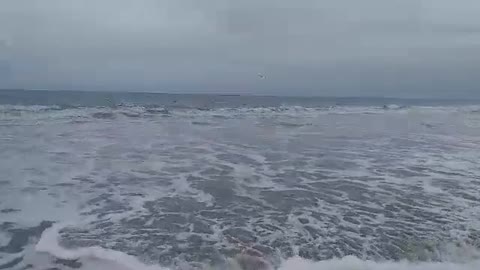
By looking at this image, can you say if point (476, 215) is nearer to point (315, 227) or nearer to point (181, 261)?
point (315, 227)

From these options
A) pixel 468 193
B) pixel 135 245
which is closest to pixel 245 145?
pixel 468 193

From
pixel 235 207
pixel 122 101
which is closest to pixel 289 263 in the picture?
pixel 235 207

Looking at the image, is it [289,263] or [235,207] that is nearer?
[289,263]

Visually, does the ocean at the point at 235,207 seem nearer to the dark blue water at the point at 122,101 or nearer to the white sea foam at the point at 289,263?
the white sea foam at the point at 289,263

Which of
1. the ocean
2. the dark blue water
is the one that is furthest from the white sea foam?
the dark blue water

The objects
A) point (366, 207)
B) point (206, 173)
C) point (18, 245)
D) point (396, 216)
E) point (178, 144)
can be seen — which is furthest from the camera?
point (178, 144)

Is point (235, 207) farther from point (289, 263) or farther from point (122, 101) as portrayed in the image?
point (122, 101)

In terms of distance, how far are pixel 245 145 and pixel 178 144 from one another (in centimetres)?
243

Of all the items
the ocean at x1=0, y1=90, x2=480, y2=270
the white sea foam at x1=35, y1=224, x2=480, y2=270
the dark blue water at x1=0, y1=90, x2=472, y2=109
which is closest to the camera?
the white sea foam at x1=35, y1=224, x2=480, y2=270

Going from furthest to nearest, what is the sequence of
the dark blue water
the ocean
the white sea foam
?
1. the dark blue water
2. the ocean
3. the white sea foam

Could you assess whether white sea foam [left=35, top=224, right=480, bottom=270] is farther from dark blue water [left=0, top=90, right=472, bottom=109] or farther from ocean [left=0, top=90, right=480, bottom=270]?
dark blue water [left=0, top=90, right=472, bottom=109]

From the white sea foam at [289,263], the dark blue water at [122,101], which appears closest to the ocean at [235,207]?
the white sea foam at [289,263]

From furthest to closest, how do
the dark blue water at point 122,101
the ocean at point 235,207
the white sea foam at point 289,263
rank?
the dark blue water at point 122,101, the ocean at point 235,207, the white sea foam at point 289,263

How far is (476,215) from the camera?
7695mm
